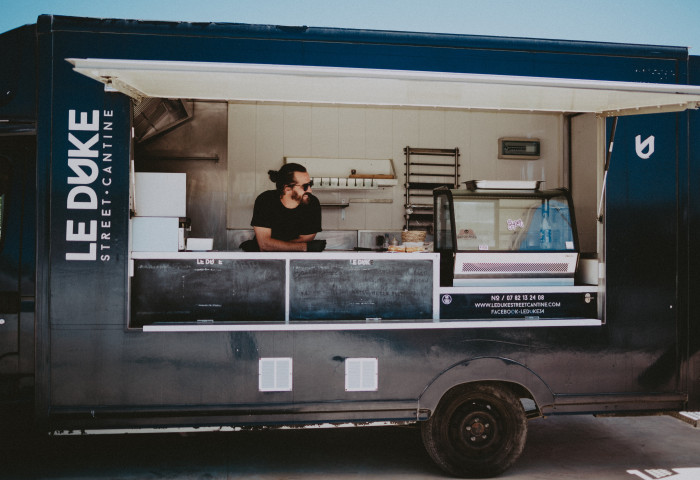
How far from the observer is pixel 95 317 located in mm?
3695

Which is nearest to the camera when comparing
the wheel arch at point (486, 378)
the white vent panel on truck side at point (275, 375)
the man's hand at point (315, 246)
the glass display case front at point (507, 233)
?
the white vent panel on truck side at point (275, 375)

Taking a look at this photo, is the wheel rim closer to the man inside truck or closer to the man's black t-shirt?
the man inside truck

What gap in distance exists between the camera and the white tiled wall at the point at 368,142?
7750 mm

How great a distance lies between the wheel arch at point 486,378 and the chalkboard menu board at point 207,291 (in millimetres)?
1191

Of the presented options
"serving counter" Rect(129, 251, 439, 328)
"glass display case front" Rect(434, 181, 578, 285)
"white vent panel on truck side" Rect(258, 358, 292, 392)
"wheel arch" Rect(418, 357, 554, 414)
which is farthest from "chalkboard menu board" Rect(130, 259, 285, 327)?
"glass display case front" Rect(434, 181, 578, 285)

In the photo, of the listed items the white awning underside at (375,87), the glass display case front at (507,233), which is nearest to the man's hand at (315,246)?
the glass display case front at (507,233)

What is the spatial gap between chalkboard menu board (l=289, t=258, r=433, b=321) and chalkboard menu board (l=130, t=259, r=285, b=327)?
6.0 inches

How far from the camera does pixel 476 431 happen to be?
4.04 meters

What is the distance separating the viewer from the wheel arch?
155 inches

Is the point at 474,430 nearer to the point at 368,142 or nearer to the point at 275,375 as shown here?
the point at 275,375

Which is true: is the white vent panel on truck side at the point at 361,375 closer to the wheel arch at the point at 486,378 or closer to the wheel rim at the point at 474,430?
the wheel arch at the point at 486,378

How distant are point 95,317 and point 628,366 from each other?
3773 mm

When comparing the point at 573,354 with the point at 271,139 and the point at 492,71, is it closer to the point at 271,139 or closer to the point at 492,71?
the point at 492,71

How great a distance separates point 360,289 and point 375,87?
144cm
